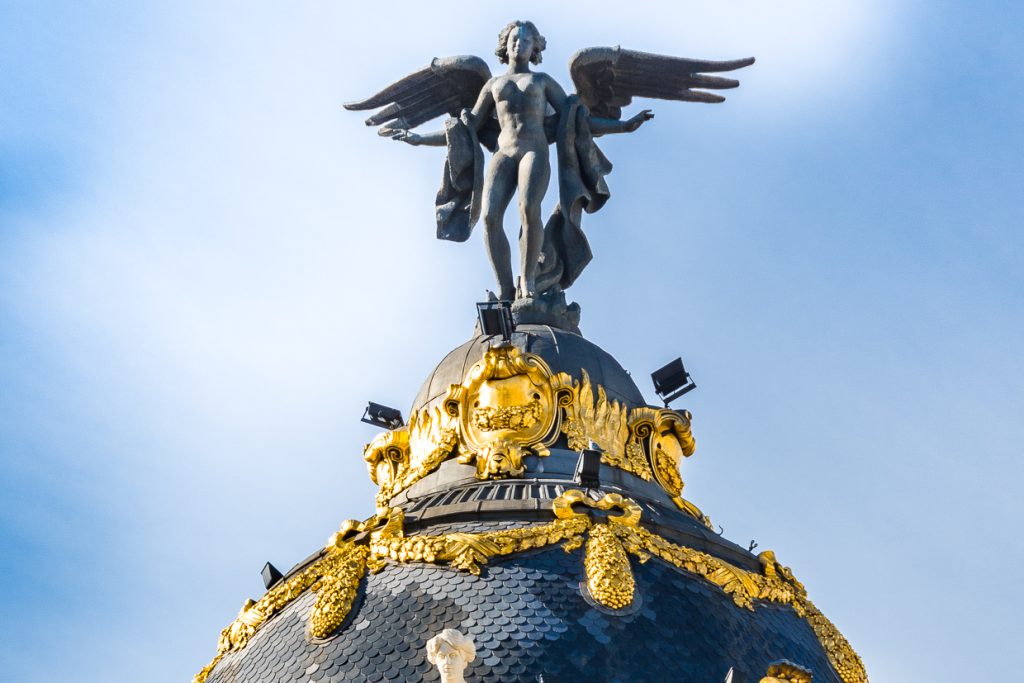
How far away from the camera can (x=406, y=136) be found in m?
35.8

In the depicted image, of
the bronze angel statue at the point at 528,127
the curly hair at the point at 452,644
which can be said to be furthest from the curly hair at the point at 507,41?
the curly hair at the point at 452,644

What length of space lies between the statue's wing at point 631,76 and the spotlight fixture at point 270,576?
11021 millimetres

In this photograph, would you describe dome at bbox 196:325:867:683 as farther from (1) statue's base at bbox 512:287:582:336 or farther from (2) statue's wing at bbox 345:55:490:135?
(2) statue's wing at bbox 345:55:490:135

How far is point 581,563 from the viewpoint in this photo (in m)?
27.0

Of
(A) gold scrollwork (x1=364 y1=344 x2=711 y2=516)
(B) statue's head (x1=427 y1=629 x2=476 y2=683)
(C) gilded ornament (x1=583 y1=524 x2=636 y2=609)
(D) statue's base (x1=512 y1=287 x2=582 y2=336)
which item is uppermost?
(D) statue's base (x1=512 y1=287 x2=582 y2=336)

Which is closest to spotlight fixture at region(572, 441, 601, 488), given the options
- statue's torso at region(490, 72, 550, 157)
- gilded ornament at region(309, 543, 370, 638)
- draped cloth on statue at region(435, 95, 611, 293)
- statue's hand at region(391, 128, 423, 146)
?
gilded ornament at region(309, 543, 370, 638)

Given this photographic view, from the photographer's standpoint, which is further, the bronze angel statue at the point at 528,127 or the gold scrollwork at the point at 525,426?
the bronze angel statue at the point at 528,127

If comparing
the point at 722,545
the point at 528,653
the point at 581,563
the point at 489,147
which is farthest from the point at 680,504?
the point at 489,147

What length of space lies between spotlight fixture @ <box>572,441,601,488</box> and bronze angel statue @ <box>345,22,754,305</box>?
15.2 feet

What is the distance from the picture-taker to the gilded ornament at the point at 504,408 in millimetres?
29703

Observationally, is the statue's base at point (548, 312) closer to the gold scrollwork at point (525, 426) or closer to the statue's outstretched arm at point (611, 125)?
the gold scrollwork at point (525, 426)

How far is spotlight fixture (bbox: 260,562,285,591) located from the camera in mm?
29562

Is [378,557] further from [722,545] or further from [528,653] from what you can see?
[722,545]

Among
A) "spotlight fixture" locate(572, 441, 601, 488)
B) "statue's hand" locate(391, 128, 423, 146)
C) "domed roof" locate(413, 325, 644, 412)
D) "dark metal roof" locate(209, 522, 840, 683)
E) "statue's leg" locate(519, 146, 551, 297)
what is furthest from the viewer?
"statue's hand" locate(391, 128, 423, 146)
